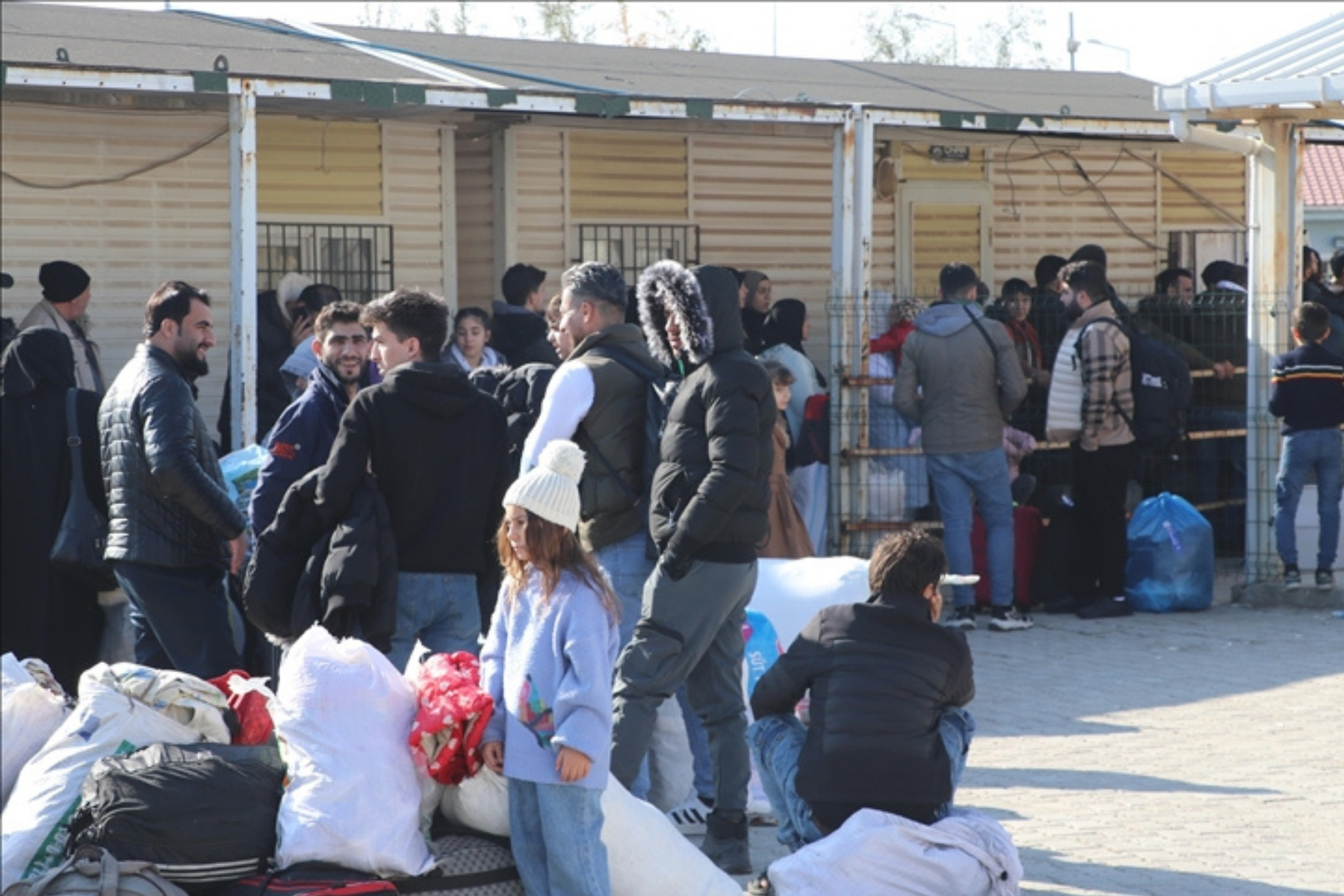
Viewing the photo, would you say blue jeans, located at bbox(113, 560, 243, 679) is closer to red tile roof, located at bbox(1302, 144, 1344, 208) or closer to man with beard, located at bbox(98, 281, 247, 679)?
man with beard, located at bbox(98, 281, 247, 679)

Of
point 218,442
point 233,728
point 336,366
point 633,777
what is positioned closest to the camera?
point 233,728

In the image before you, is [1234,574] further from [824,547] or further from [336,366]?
[336,366]

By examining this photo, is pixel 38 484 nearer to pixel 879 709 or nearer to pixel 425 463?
pixel 425 463

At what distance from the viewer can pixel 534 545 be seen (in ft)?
17.7

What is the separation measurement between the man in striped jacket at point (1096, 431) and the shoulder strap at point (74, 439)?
20.8ft

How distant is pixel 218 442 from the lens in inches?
472

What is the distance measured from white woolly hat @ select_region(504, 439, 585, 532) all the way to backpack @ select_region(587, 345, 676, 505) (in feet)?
4.23

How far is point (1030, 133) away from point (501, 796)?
853 centimetres

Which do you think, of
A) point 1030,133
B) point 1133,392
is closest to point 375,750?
point 1133,392

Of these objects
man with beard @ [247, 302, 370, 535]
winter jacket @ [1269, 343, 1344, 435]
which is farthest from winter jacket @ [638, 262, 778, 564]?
winter jacket @ [1269, 343, 1344, 435]

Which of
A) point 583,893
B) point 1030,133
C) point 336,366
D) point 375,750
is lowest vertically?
point 583,893

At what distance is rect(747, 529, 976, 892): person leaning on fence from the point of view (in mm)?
5688

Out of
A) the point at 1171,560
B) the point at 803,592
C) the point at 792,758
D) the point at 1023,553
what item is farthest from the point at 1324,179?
the point at 792,758

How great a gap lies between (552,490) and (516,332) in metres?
6.64
